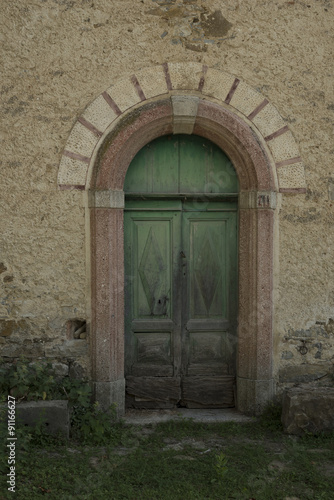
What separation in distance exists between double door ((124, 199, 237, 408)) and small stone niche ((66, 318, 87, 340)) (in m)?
0.45

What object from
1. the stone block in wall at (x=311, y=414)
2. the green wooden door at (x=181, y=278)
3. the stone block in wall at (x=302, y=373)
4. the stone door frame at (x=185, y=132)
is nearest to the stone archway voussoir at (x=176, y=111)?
the stone door frame at (x=185, y=132)

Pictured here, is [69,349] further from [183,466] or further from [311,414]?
[311,414]

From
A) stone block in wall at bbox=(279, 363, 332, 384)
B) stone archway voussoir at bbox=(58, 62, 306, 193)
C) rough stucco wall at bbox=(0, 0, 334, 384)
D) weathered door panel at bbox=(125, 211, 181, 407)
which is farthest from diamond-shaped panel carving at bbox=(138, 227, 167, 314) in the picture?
stone block in wall at bbox=(279, 363, 332, 384)

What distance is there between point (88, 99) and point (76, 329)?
2.05m

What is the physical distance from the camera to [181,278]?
15.8 feet

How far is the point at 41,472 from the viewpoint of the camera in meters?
3.45

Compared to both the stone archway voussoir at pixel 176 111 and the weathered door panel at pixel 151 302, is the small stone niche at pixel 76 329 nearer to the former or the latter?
the weathered door panel at pixel 151 302

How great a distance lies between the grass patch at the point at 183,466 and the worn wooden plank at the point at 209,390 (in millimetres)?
414

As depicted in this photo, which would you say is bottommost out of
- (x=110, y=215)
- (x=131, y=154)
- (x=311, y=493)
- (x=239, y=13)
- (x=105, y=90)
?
(x=311, y=493)

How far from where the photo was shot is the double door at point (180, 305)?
4.77 meters

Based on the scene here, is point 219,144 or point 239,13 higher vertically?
point 239,13

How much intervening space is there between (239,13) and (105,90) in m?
1.38

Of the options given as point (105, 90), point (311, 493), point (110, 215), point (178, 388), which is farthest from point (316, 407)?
point (105, 90)

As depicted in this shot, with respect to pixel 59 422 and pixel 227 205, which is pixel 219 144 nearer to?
pixel 227 205
